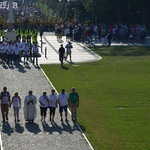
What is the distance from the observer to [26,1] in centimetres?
19288

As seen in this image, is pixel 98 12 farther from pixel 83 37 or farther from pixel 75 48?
pixel 75 48

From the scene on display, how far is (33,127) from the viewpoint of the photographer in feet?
97.9

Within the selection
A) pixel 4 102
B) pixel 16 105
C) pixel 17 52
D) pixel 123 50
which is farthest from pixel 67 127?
pixel 123 50

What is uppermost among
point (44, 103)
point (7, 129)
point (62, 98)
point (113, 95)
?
point (62, 98)

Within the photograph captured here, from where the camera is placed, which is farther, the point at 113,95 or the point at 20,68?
the point at 20,68

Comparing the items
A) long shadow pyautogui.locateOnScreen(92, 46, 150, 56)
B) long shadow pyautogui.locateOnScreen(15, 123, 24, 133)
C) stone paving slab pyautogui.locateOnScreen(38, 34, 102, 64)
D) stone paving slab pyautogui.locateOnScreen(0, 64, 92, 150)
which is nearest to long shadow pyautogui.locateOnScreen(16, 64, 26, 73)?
stone paving slab pyautogui.locateOnScreen(38, 34, 102, 64)

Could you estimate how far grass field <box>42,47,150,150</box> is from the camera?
27973mm

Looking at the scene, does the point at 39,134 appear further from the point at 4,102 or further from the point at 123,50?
the point at 123,50

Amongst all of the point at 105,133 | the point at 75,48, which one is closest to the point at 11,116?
the point at 105,133

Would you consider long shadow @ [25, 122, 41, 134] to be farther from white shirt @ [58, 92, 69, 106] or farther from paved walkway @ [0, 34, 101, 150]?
white shirt @ [58, 92, 69, 106]

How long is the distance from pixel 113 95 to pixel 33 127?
8242 millimetres

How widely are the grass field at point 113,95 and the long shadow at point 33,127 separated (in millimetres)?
1819

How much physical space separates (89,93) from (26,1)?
156845 mm

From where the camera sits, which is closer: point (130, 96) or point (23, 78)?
point (130, 96)
